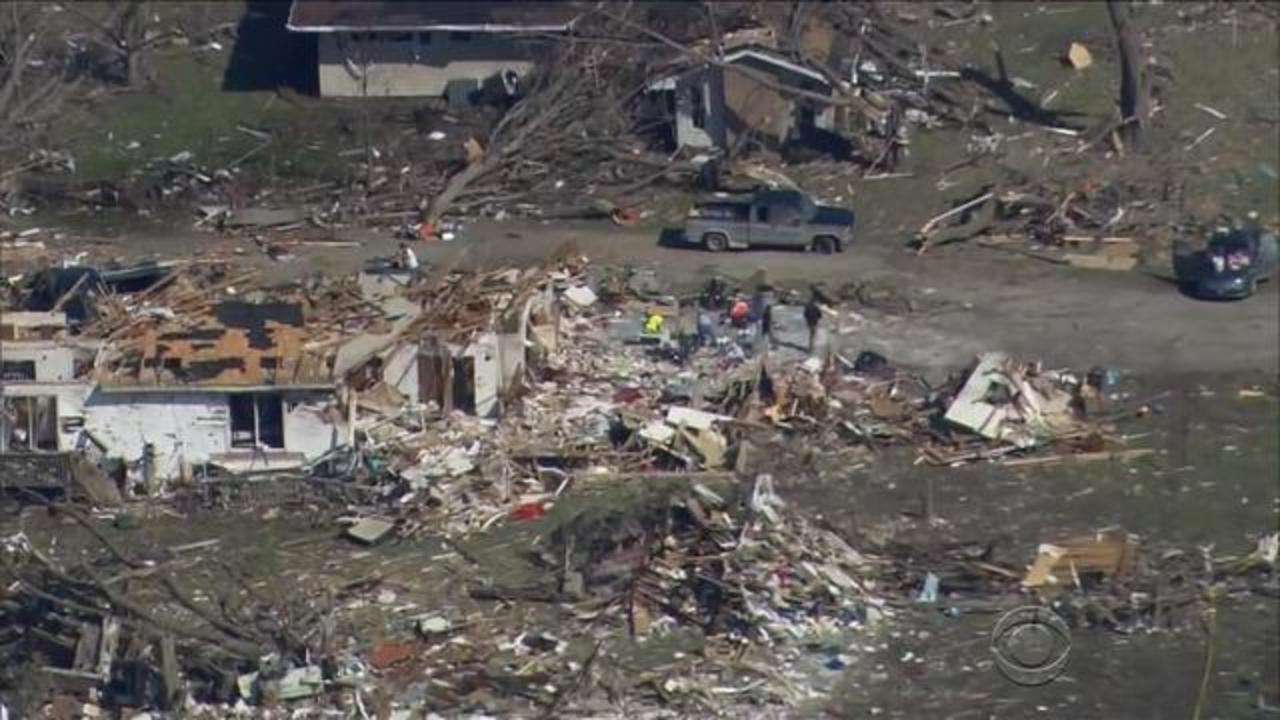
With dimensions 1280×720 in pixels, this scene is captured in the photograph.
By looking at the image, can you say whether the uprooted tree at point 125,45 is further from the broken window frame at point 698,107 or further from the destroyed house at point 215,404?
the destroyed house at point 215,404

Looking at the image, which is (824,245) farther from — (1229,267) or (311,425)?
(311,425)

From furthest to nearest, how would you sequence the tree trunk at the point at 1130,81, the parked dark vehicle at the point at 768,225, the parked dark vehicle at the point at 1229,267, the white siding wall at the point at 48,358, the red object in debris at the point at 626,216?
the tree trunk at the point at 1130,81 < the red object in debris at the point at 626,216 < the parked dark vehicle at the point at 768,225 < the parked dark vehicle at the point at 1229,267 < the white siding wall at the point at 48,358

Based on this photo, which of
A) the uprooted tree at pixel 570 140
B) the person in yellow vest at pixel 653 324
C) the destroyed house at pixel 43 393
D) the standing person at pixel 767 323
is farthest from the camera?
the uprooted tree at pixel 570 140

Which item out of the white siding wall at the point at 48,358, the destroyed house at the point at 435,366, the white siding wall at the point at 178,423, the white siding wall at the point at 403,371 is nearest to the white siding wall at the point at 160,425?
the white siding wall at the point at 178,423

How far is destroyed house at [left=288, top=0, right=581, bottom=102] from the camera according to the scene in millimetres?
52406

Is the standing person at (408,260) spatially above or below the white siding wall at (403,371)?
below

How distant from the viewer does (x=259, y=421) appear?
1569 inches

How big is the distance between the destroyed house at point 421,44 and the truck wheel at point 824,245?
22.6ft

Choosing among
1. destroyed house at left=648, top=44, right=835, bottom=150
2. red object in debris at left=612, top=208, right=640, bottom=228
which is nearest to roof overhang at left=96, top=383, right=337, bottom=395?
red object in debris at left=612, top=208, right=640, bottom=228

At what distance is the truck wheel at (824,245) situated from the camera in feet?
155

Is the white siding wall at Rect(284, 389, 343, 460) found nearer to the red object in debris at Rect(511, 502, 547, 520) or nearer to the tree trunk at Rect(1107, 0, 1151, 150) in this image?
the red object in debris at Rect(511, 502, 547, 520)

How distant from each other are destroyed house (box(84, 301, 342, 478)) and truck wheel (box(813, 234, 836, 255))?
9.73 metres

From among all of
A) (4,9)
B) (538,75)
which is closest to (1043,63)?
(538,75)

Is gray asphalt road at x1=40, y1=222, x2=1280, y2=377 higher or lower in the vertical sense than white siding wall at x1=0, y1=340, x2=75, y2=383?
lower
